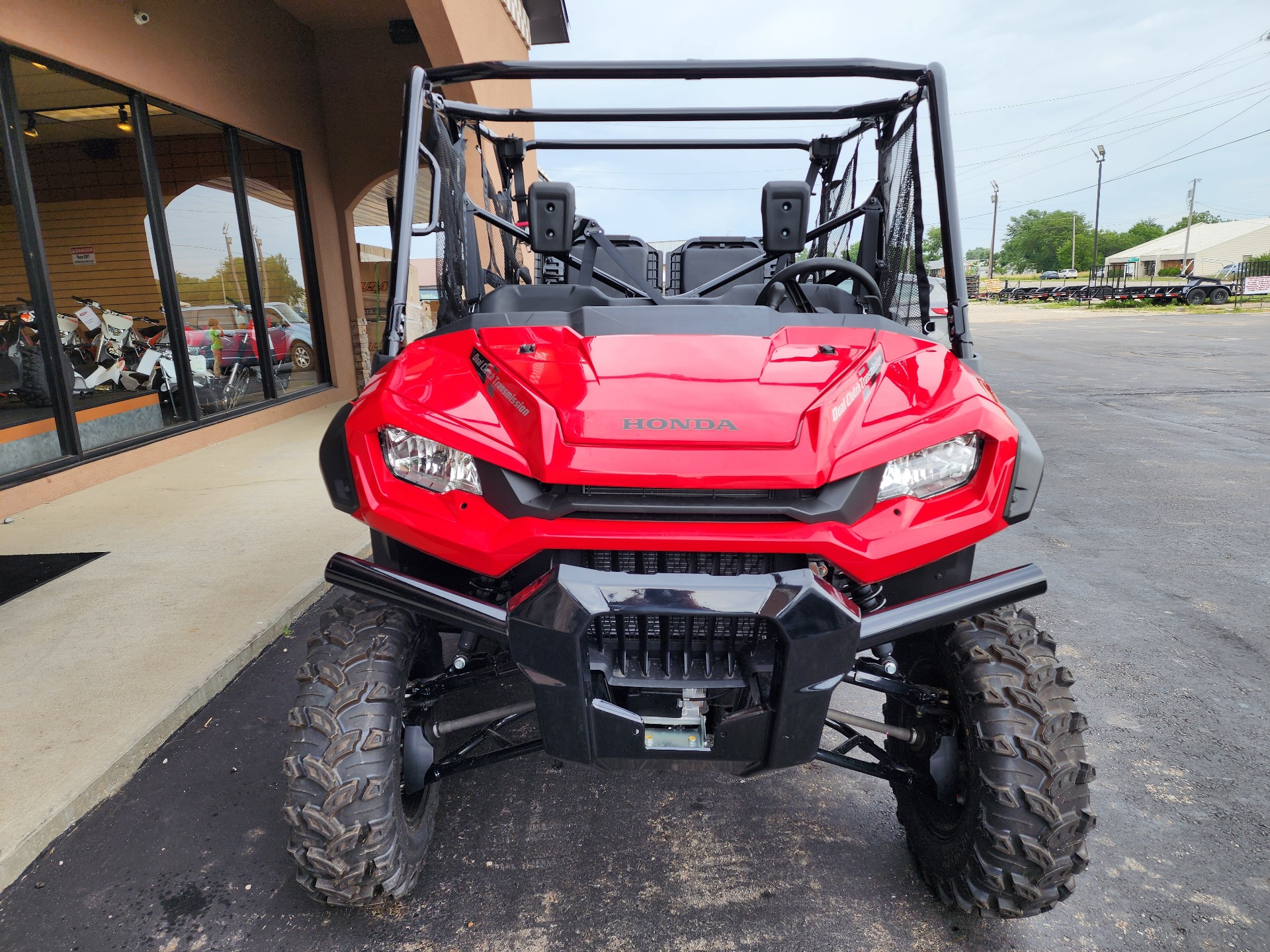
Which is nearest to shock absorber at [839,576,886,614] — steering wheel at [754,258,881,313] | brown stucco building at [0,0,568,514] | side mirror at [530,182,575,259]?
steering wheel at [754,258,881,313]

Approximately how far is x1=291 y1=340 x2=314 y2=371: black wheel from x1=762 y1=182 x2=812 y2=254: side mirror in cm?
852

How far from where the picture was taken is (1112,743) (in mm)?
2648

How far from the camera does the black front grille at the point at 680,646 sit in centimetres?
162

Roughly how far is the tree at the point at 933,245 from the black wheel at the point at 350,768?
183cm

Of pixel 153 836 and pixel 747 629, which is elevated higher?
pixel 747 629

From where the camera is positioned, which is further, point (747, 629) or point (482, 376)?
point (482, 376)

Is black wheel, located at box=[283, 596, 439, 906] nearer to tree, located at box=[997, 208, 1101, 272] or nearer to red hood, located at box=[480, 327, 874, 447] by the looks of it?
red hood, located at box=[480, 327, 874, 447]

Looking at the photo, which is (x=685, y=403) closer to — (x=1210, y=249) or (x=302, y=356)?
(x=302, y=356)

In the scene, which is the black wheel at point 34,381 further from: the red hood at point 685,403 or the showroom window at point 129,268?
the red hood at point 685,403

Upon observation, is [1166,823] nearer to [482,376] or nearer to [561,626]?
[561,626]

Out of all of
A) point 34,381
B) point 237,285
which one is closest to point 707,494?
point 34,381

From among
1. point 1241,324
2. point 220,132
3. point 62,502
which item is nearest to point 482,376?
point 62,502

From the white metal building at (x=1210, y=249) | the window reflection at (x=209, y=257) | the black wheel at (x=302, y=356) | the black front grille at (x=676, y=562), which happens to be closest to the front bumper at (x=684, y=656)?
the black front grille at (x=676, y=562)

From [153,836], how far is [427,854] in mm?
814
